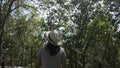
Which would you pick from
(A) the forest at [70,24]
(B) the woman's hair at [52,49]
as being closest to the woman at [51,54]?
(B) the woman's hair at [52,49]

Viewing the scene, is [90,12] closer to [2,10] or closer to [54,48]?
[2,10]

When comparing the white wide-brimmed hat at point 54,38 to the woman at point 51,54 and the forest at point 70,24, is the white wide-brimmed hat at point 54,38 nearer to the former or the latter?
the woman at point 51,54

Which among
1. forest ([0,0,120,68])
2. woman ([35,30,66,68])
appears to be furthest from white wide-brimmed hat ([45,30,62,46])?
forest ([0,0,120,68])

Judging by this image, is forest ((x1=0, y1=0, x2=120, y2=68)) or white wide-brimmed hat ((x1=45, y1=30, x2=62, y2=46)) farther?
forest ((x1=0, y1=0, x2=120, y2=68))

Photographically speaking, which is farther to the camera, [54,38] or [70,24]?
[70,24]

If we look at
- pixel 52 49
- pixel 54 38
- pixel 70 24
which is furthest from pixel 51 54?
pixel 70 24

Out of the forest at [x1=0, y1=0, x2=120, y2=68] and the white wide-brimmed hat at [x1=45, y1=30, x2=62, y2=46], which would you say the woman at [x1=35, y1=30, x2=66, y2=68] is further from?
the forest at [x1=0, y1=0, x2=120, y2=68]

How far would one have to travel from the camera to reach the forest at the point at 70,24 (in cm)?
1778

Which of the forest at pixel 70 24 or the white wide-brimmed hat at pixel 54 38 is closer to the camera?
the white wide-brimmed hat at pixel 54 38

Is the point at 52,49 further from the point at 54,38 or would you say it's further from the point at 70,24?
the point at 70,24

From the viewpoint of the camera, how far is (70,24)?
22141 millimetres

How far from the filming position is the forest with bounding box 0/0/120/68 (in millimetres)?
17781

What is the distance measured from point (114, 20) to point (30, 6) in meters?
5.45

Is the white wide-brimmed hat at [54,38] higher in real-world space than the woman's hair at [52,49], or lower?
higher
